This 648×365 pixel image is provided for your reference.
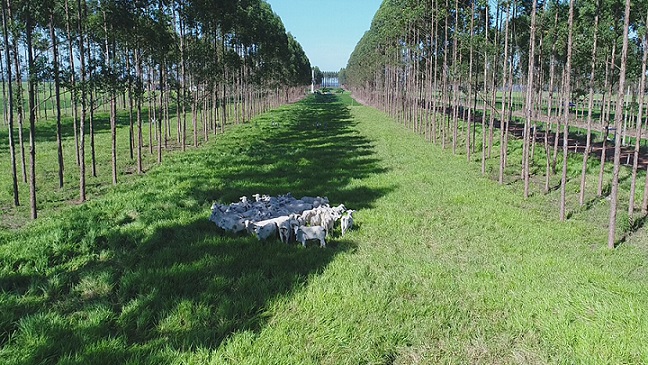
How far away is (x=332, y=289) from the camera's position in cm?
685

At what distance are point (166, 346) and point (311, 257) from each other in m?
3.49

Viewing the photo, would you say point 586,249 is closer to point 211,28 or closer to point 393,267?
point 393,267

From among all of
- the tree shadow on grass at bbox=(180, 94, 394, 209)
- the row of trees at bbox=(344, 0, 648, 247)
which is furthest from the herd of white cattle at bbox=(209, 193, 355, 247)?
the row of trees at bbox=(344, 0, 648, 247)

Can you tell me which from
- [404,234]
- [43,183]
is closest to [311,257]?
[404,234]

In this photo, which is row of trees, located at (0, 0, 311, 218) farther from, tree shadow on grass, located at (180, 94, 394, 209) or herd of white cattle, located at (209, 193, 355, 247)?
herd of white cattle, located at (209, 193, 355, 247)

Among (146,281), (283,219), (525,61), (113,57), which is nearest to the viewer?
(146,281)

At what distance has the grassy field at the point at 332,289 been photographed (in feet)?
17.3

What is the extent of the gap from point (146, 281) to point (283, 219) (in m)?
3.32

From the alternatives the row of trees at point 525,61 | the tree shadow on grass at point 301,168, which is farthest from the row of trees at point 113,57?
the row of trees at point 525,61

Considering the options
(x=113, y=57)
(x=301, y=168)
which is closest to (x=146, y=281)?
(x=301, y=168)

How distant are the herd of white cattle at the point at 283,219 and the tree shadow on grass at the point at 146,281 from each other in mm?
280

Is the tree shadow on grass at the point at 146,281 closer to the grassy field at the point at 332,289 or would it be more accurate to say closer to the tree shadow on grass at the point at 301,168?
the grassy field at the point at 332,289

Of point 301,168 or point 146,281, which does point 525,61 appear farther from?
point 146,281

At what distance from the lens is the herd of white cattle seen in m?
9.15
